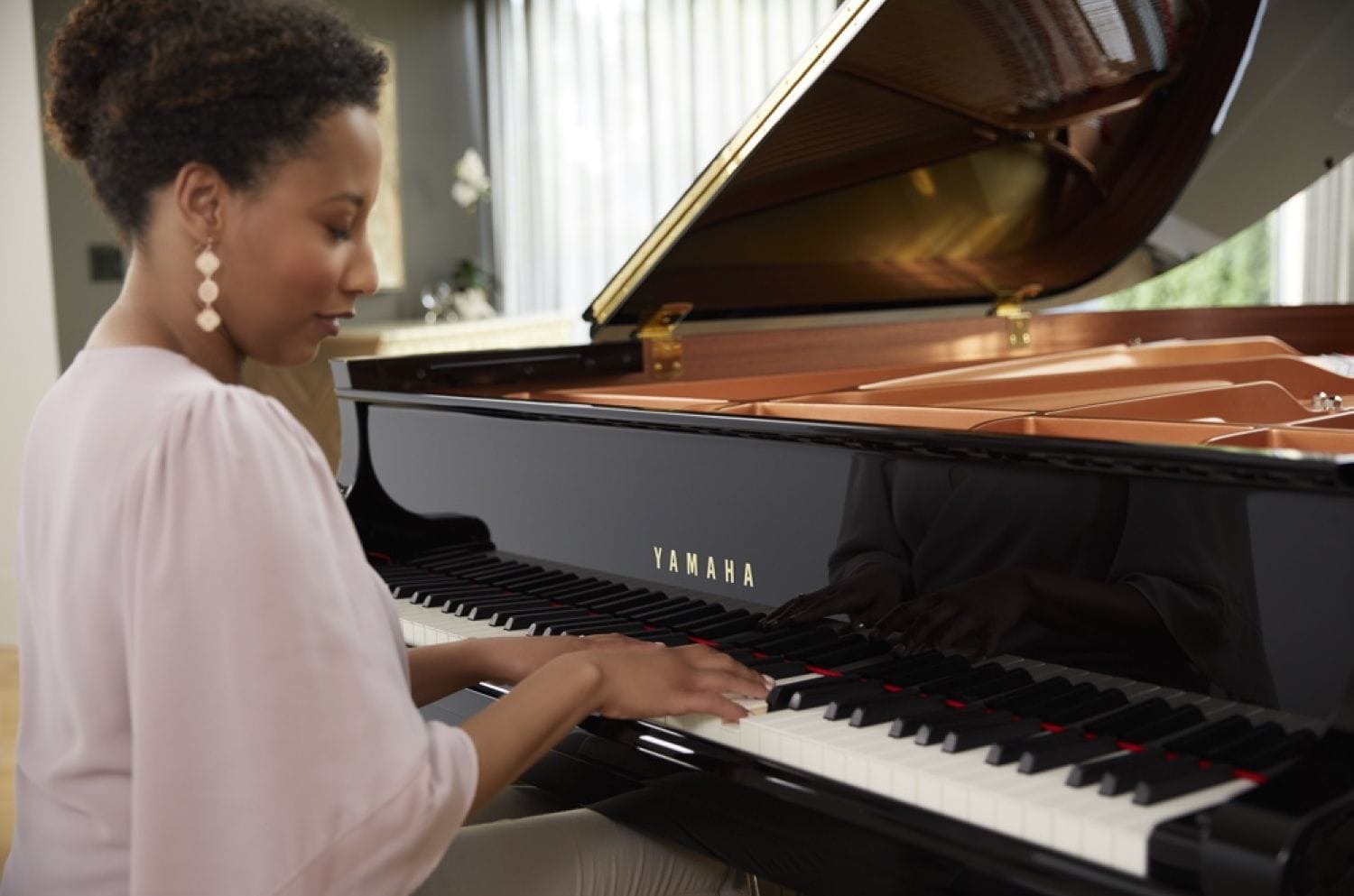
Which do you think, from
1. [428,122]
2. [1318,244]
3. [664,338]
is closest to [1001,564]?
[664,338]

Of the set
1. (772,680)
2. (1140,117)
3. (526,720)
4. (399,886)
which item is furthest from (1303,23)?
(399,886)

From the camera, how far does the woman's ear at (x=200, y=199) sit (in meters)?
1.17

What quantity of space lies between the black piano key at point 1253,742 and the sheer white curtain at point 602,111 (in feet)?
19.0

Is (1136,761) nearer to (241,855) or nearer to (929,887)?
(929,887)

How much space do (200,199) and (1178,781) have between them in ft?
3.17

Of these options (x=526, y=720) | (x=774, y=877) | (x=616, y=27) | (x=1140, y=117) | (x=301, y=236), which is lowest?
(x=774, y=877)

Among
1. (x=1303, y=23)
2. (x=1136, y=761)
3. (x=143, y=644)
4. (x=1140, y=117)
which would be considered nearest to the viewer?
(x=143, y=644)

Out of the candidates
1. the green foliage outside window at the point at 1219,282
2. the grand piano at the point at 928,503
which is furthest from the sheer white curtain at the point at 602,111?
the grand piano at the point at 928,503

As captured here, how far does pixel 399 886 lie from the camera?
118 centimetres

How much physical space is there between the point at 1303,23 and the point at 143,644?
105 inches

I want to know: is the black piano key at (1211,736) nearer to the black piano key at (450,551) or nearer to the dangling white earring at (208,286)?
the dangling white earring at (208,286)

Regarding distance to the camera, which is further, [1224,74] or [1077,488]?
[1224,74]

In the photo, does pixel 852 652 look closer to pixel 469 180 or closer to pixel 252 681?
pixel 252 681

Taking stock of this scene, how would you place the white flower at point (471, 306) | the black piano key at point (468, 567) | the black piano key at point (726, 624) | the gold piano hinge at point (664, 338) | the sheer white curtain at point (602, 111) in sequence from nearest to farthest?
1. the black piano key at point (726, 624)
2. the black piano key at point (468, 567)
3. the gold piano hinge at point (664, 338)
4. the sheer white curtain at point (602, 111)
5. the white flower at point (471, 306)
